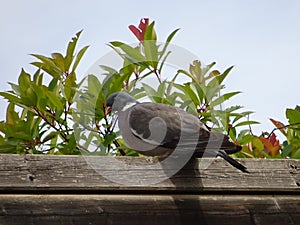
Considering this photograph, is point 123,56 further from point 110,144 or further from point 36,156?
point 36,156

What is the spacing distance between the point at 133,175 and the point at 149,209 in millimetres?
127

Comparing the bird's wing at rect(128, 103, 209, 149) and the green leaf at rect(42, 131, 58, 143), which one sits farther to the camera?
the bird's wing at rect(128, 103, 209, 149)

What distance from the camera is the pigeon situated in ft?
7.05

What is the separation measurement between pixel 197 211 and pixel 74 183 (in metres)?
0.42

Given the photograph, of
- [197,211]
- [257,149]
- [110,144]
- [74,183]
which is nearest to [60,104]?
[110,144]

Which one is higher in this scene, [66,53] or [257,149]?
[66,53]

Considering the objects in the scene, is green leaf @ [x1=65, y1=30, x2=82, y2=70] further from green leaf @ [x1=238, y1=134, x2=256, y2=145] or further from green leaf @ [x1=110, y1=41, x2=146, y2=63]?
green leaf @ [x1=238, y1=134, x2=256, y2=145]

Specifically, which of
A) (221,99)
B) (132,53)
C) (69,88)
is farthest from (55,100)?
(221,99)

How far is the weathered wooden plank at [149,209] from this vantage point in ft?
5.88

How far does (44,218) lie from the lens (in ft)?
5.88

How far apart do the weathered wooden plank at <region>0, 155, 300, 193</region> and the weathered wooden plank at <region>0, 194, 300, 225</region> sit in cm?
3

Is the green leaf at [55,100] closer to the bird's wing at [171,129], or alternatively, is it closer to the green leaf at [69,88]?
the green leaf at [69,88]

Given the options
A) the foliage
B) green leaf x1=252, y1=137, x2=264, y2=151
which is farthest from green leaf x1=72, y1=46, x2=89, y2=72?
green leaf x1=252, y1=137, x2=264, y2=151

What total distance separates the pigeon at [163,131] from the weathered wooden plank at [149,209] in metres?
0.14
